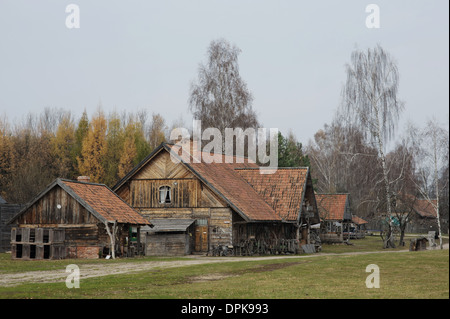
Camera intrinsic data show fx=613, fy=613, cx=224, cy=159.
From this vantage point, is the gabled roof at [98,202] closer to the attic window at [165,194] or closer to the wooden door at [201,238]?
the attic window at [165,194]

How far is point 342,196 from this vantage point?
65.9m

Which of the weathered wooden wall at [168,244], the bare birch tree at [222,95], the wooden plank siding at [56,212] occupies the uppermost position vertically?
the bare birch tree at [222,95]

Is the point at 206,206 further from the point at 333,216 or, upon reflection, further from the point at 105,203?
the point at 333,216

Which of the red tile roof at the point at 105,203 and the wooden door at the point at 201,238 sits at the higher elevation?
the red tile roof at the point at 105,203

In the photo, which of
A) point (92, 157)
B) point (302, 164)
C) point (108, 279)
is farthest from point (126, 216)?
point (92, 157)

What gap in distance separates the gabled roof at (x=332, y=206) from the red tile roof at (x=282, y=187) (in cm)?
1569

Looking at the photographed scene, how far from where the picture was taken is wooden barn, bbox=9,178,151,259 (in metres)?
36.9

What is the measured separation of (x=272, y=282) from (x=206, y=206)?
21900 millimetres

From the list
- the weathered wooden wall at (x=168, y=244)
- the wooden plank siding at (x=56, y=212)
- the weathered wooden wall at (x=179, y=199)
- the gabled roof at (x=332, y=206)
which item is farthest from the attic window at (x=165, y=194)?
the gabled roof at (x=332, y=206)

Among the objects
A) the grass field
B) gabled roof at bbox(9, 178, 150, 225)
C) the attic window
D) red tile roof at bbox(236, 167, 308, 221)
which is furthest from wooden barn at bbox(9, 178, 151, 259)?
red tile roof at bbox(236, 167, 308, 221)

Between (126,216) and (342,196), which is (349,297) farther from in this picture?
(342,196)

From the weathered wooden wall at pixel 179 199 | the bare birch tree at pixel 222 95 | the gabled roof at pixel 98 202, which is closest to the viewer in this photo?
the gabled roof at pixel 98 202

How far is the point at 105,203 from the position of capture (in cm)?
3912

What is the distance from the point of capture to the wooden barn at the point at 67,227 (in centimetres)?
3691
